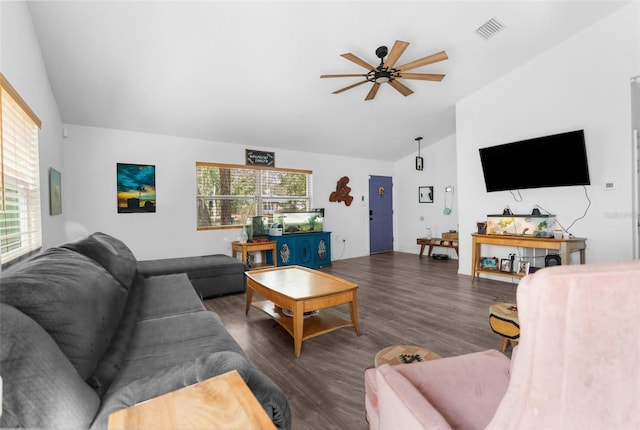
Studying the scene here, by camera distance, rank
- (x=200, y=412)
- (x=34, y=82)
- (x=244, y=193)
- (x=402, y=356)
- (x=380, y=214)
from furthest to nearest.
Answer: (x=380, y=214), (x=244, y=193), (x=34, y=82), (x=402, y=356), (x=200, y=412)

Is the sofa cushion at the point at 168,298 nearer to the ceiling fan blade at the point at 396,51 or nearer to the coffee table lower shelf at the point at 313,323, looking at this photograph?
the coffee table lower shelf at the point at 313,323

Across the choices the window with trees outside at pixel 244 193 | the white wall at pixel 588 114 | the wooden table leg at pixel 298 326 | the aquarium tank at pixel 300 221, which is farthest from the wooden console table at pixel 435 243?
the wooden table leg at pixel 298 326

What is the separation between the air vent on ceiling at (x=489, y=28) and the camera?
10.4ft

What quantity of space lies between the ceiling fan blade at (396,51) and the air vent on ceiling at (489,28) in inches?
49.8

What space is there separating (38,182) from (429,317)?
147 inches

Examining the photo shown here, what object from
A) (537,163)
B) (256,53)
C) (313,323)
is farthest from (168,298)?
(537,163)

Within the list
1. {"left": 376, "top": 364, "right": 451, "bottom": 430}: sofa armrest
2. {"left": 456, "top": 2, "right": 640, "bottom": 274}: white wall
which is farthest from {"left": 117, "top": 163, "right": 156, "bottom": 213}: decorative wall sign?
{"left": 456, "top": 2, "right": 640, "bottom": 274}: white wall

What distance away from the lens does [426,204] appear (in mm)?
6867

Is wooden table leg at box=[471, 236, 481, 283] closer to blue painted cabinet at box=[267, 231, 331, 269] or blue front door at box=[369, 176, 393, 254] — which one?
blue painted cabinet at box=[267, 231, 331, 269]

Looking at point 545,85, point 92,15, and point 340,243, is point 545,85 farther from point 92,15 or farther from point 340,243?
point 92,15

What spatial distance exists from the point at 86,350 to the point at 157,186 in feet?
12.9

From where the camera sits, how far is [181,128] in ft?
14.6

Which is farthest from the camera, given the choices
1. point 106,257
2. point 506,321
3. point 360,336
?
point 360,336

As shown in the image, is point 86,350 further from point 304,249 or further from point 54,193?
point 304,249
